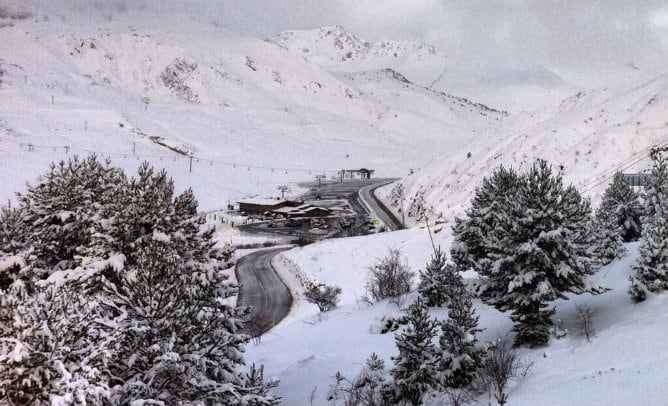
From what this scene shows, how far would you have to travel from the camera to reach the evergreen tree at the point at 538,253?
1871 centimetres

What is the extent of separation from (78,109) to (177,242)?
15403 cm

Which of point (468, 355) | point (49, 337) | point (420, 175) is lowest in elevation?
point (468, 355)

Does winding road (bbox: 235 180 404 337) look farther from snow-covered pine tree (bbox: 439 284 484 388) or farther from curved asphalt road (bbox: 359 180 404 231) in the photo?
snow-covered pine tree (bbox: 439 284 484 388)

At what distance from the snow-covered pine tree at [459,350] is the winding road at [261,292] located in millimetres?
17028

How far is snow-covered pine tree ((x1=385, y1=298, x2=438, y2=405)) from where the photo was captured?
55.3ft

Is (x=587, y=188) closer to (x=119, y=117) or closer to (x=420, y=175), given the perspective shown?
(x=420, y=175)

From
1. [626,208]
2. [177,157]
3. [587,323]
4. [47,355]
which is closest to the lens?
[47,355]

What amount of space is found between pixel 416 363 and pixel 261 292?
33217mm

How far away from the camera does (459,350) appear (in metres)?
17.2

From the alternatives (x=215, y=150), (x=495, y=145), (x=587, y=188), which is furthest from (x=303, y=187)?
(x=587, y=188)

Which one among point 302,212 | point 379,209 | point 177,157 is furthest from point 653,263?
point 177,157

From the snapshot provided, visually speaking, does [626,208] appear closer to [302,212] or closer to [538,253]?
[538,253]

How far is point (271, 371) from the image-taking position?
24750mm

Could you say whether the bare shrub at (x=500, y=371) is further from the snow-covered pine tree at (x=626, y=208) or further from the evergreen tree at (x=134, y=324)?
the snow-covered pine tree at (x=626, y=208)
